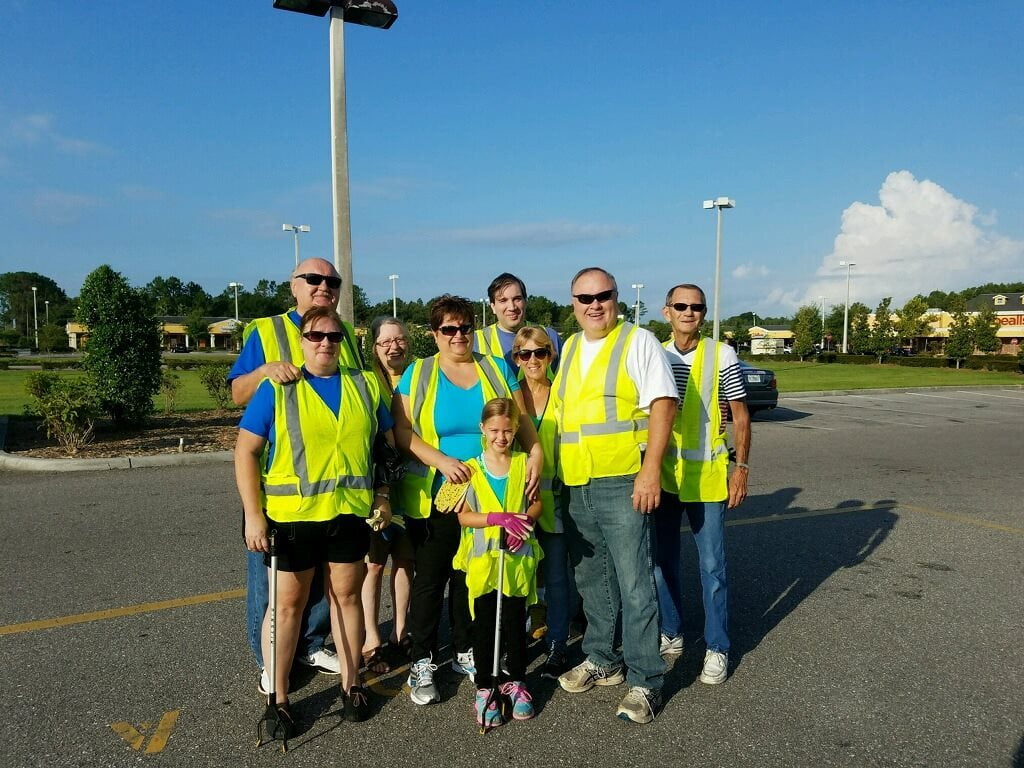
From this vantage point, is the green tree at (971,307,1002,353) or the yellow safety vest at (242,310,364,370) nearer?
the yellow safety vest at (242,310,364,370)

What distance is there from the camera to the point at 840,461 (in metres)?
10.0

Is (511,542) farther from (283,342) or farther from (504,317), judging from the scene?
(504,317)

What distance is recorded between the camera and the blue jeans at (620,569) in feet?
10.4

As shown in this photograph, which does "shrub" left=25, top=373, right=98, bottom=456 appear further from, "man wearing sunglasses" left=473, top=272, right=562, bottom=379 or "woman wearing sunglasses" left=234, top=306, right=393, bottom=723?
"woman wearing sunglasses" left=234, top=306, right=393, bottom=723

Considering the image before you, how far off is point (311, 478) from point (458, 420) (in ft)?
2.47

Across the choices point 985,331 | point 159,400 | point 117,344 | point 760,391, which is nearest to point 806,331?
point 985,331

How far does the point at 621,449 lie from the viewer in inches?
125

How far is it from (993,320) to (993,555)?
150 feet

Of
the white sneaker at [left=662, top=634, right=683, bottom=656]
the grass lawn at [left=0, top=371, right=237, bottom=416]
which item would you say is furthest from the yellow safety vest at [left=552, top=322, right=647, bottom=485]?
the grass lawn at [left=0, top=371, right=237, bottom=416]

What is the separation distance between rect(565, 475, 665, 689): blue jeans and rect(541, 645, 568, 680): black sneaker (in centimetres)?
20

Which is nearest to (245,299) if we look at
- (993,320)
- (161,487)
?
(993,320)

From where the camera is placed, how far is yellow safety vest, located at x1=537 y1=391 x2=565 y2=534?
3.43 meters

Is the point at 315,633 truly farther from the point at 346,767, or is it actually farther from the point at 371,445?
the point at 371,445

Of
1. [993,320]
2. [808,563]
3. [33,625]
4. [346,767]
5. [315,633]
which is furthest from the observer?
[993,320]
